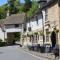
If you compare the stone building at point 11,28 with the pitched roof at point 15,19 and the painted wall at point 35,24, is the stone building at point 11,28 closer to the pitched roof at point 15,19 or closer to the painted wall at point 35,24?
the pitched roof at point 15,19

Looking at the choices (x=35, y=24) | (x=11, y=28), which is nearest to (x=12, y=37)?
(x=11, y=28)

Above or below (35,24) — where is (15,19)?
above

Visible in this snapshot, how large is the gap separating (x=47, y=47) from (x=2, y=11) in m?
65.5

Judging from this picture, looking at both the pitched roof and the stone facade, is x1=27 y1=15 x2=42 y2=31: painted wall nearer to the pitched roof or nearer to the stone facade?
the stone facade

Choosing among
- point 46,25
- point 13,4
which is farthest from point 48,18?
point 13,4

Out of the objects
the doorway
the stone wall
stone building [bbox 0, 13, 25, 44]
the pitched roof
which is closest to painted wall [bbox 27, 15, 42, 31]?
the stone wall

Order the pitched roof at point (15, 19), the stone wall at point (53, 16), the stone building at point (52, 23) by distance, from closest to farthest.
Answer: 1. the stone building at point (52, 23)
2. the stone wall at point (53, 16)
3. the pitched roof at point (15, 19)

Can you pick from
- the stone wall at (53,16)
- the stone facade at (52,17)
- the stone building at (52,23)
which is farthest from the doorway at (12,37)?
the stone wall at (53,16)

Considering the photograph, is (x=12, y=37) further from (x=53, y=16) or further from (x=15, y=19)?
(x=53, y=16)

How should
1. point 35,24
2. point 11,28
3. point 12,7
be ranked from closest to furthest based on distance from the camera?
point 35,24
point 11,28
point 12,7

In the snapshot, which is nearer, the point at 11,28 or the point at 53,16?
the point at 53,16

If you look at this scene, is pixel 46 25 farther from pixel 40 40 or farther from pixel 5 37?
pixel 5 37

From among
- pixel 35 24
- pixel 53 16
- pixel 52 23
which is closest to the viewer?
pixel 53 16

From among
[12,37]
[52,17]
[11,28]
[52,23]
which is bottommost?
[12,37]
